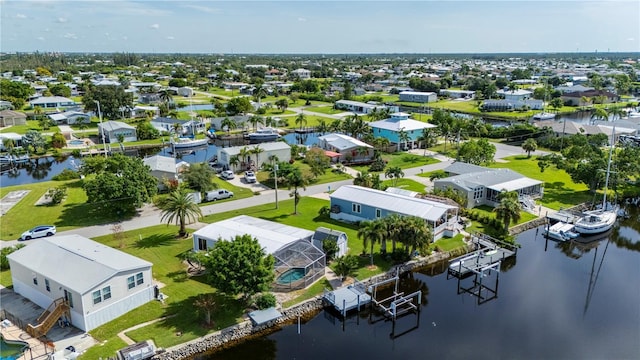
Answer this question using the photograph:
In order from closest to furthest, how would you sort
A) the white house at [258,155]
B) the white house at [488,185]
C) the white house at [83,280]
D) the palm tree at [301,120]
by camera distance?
1. the white house at [83,280]
2. the white house at [488,185]
3. the white house at [258,155]
4. the palm tree at [301,120]

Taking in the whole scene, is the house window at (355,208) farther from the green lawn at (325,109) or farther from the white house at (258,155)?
the green lawn at (325,109)

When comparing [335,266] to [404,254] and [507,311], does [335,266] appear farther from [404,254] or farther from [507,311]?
[507,311]

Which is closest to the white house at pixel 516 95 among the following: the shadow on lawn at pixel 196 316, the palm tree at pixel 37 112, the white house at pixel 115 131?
the white house at pixel 115 131

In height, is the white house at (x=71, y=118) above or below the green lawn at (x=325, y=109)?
above

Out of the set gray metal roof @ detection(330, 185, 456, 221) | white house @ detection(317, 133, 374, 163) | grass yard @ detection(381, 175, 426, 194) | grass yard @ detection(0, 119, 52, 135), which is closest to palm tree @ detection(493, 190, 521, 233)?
gray metal roof @ detection(330, 185, 456, 221)

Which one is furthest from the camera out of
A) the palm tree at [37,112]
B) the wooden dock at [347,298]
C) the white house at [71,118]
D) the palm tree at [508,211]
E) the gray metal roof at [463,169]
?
the palm tree at [37,112]
